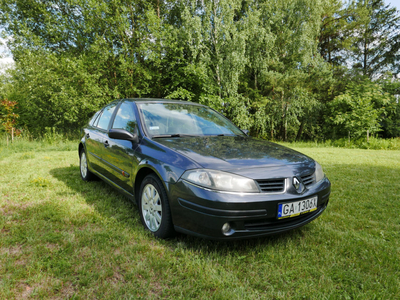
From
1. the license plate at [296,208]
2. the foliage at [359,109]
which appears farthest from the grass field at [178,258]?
the foliage at [359,109]

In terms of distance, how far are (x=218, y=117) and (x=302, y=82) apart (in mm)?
15427

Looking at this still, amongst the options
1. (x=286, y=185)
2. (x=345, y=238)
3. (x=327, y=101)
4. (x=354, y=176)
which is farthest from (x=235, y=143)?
(x=327, y=101)

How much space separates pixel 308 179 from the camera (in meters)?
2.54

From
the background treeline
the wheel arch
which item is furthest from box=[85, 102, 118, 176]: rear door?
the background treeline

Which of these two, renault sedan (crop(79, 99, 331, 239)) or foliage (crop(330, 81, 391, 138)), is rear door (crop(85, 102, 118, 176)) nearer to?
renault sedan (crop(79, 99, 331, 239))

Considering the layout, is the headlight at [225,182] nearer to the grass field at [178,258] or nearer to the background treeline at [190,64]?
the grass field at [178,258]

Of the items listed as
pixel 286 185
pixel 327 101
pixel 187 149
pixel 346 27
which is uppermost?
pixel 346 27

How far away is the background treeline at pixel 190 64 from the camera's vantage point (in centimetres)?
1487

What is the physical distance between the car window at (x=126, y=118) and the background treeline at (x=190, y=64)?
11.9 m

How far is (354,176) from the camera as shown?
5.57 metres

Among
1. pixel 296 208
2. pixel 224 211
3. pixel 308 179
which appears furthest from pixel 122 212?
pixel 308 179

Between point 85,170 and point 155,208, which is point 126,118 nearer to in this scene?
point 155,208

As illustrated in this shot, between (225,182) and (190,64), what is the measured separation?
47.5 ft

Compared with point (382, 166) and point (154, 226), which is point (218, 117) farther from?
point (382, 166)
